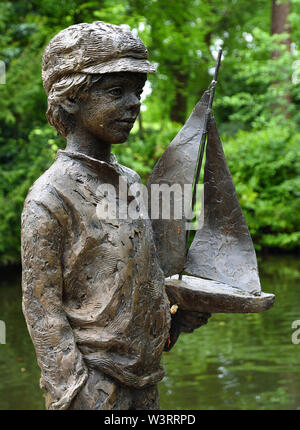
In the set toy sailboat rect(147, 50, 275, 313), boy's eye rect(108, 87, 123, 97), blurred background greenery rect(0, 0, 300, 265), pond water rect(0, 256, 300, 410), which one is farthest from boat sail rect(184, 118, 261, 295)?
blurred background greenery rect(0, 0, 300, 265)

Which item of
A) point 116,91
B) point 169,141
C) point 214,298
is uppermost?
point 169,141

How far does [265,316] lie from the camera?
8977 mm

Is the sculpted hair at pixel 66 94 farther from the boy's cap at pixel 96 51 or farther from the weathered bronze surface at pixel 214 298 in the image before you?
the weathered bronze surface at pixel 214 298

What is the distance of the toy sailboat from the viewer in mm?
2689

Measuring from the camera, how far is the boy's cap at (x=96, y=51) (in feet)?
7.47

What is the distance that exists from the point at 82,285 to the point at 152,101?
36.0 ft

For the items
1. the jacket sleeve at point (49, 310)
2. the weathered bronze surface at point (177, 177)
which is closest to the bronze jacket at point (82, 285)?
the jacket sleeve at point (49, 310)

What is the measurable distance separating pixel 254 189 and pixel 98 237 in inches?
423

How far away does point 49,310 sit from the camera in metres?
2.25

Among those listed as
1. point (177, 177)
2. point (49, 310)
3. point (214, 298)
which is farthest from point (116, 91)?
point (214, 298)

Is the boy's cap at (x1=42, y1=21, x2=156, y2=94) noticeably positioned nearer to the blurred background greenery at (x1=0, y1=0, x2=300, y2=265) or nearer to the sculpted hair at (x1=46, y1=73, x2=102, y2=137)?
the sculpted hair at (x1=46, y1=73, x2=102, y2=137)

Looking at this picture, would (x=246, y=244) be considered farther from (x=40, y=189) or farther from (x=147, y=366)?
(x=40, y=189)

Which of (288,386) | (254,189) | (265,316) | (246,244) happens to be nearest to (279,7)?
(254,189)

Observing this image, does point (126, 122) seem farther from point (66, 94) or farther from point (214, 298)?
point (214, 298)
